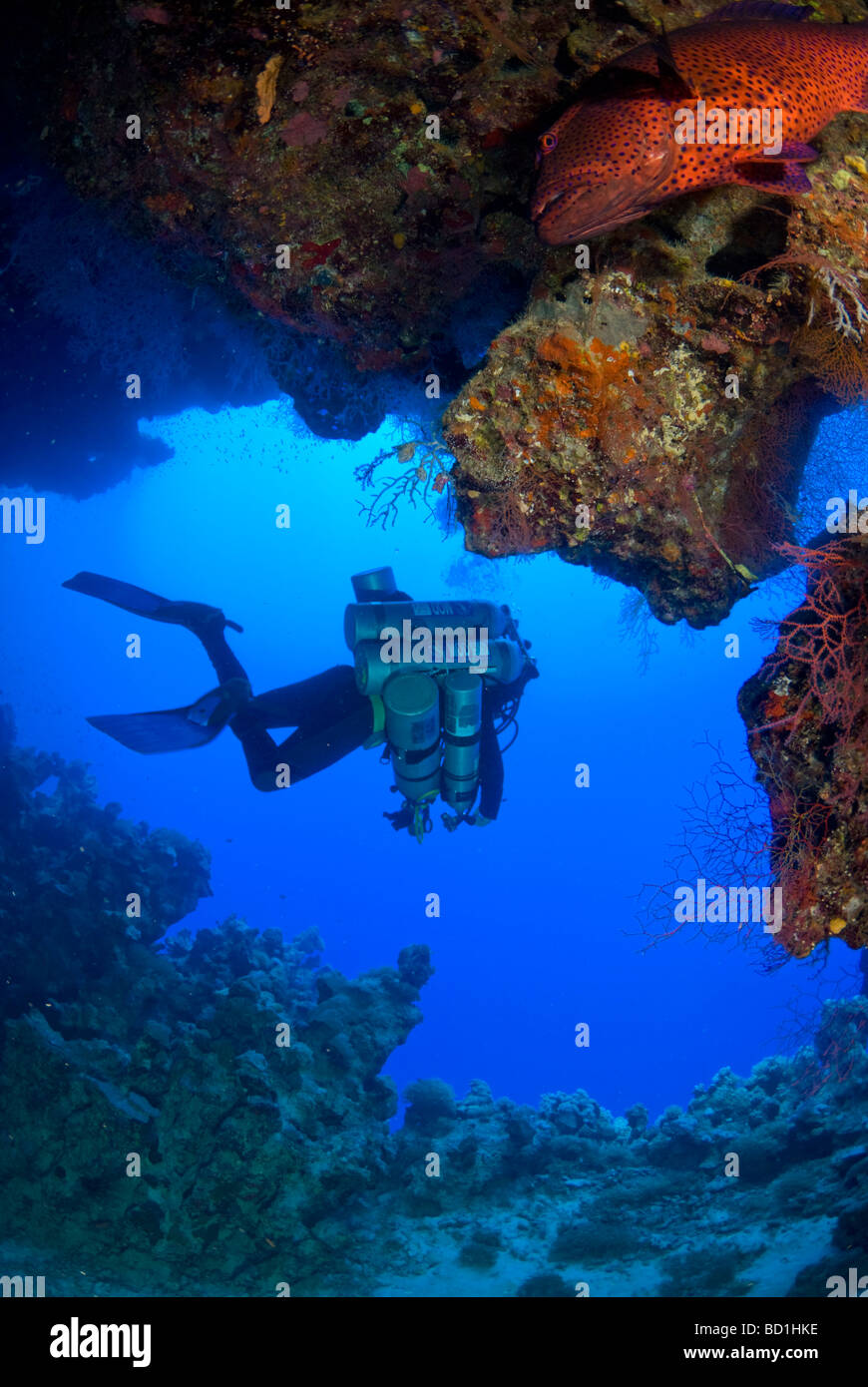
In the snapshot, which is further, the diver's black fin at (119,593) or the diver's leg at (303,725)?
the diver's black fin at (119,593)

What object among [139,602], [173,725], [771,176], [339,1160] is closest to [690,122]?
[771,176]

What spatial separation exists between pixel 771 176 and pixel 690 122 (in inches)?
19.5

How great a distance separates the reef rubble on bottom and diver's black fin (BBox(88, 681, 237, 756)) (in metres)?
3.30

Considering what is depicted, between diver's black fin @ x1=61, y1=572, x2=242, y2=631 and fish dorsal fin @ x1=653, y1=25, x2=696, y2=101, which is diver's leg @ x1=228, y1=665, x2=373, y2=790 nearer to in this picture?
diver's black fin @ x1=61, y1=572, x2=242, y2=631

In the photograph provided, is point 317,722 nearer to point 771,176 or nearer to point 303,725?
point 303,725

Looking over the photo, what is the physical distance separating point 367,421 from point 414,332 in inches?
113

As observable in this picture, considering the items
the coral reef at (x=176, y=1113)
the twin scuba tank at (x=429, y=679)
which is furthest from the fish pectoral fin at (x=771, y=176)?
the coral reef at (x=176, y=1113)

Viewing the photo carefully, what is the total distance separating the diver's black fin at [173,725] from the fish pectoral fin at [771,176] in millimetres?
6144

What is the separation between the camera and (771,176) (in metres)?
2.84

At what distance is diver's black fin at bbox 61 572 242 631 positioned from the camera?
8.02 m

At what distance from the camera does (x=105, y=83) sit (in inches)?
163

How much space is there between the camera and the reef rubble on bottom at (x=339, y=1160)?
638 centimetres

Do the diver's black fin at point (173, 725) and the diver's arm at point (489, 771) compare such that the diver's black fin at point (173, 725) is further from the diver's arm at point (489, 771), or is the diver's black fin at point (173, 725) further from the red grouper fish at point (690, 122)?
the red grouper fish at point (690, 122)
